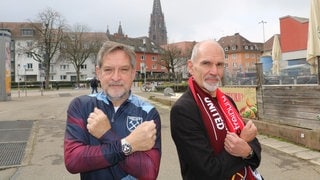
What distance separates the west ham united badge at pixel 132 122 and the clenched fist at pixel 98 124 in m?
0.15

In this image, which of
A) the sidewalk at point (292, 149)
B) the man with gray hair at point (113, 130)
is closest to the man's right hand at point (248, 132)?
the man with gray hair at point (113, 130)

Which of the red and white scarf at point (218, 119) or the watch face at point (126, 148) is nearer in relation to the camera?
the watch face at point (126, 148)

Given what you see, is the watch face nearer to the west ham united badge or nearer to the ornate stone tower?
the west ham united badge

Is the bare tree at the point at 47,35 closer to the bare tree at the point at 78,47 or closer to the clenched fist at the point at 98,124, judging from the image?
the bare tree at the point at 78,47

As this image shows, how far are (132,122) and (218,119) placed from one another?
2.04ft

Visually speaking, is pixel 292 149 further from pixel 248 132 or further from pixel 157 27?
pixel 157 27

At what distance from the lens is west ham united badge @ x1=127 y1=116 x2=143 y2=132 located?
7.44 ft

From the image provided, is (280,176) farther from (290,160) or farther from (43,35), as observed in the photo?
(43,35)

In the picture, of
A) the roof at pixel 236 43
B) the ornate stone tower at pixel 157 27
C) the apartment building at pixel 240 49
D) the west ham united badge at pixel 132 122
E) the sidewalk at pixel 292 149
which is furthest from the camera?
the ornate stone tower at pixel 157 27

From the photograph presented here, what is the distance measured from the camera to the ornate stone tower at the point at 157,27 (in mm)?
148000

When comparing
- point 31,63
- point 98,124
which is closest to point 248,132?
point 98,124

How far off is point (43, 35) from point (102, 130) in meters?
59.1

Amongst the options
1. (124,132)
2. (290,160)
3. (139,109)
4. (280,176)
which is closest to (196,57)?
(139,109)

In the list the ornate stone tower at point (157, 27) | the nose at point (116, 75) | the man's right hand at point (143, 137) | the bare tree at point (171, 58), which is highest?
the ornate stone tower at point (157, 27)
